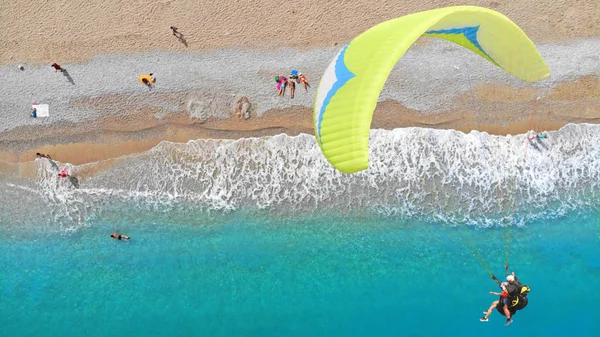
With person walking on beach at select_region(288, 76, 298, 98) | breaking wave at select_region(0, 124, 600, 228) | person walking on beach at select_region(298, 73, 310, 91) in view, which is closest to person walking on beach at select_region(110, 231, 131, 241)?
breaking wave at select_region(0, 124, 600, 228)

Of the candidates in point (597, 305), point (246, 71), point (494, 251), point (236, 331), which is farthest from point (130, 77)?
point (597, 305)

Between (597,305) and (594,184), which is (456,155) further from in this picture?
(597,305)

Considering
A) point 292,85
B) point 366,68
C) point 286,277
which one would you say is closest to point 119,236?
point 286,277

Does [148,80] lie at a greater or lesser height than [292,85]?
greater

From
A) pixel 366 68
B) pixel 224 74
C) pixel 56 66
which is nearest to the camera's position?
pixel 366 68

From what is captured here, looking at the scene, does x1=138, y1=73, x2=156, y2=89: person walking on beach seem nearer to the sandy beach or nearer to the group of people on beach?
the sandy beach

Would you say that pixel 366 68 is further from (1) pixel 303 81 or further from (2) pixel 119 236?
(2) pixel 119 236
